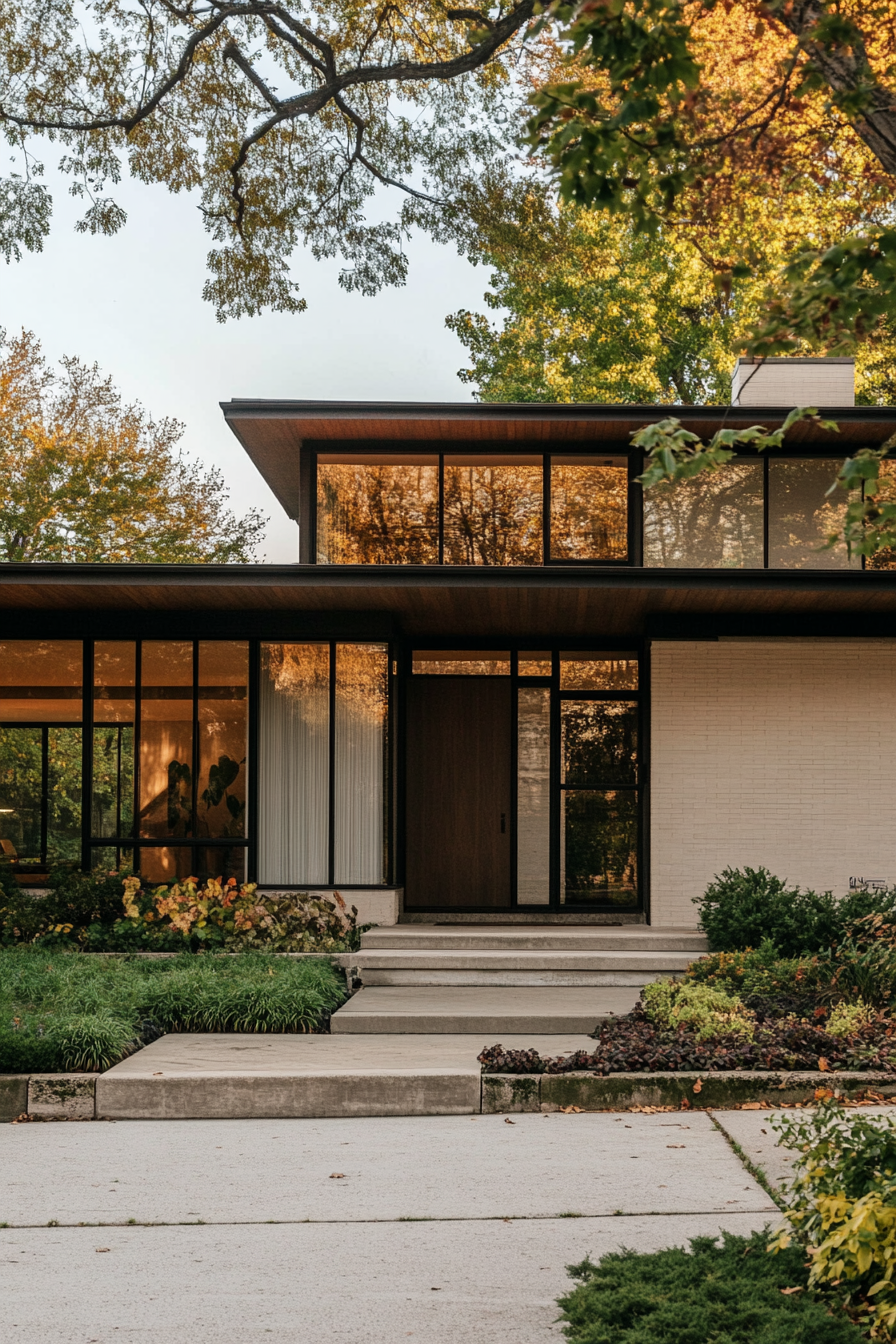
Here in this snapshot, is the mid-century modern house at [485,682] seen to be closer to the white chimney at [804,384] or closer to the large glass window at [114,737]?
the large glass window at [114,737]

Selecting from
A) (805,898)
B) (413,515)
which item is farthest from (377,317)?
(805,898)

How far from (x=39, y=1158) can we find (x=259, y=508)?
78.9ft

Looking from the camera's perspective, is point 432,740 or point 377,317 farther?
point 377,317

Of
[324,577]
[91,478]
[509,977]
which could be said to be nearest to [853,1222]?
[509,977]

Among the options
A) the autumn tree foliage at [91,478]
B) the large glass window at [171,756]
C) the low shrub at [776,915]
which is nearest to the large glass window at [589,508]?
the large glass window at [171,756]

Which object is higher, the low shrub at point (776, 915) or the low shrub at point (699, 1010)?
the low shrub at point (776, 915)

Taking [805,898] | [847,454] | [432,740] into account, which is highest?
[847,454]

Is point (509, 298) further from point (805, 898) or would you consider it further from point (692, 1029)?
point (692, 1029)

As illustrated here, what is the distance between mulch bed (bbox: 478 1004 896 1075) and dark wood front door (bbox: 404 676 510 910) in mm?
5962

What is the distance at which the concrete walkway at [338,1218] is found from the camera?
3873 millimetres

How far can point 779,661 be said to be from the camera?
488 inches

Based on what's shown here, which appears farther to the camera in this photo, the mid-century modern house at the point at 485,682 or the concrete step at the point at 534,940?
the mid-century modern house at the point at 485,682

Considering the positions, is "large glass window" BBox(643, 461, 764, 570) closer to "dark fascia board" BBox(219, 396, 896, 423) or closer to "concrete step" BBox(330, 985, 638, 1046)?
"dark fascia board" BBox(219, 396, 896, 423)

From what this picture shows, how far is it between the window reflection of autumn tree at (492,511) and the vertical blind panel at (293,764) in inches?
95.1
